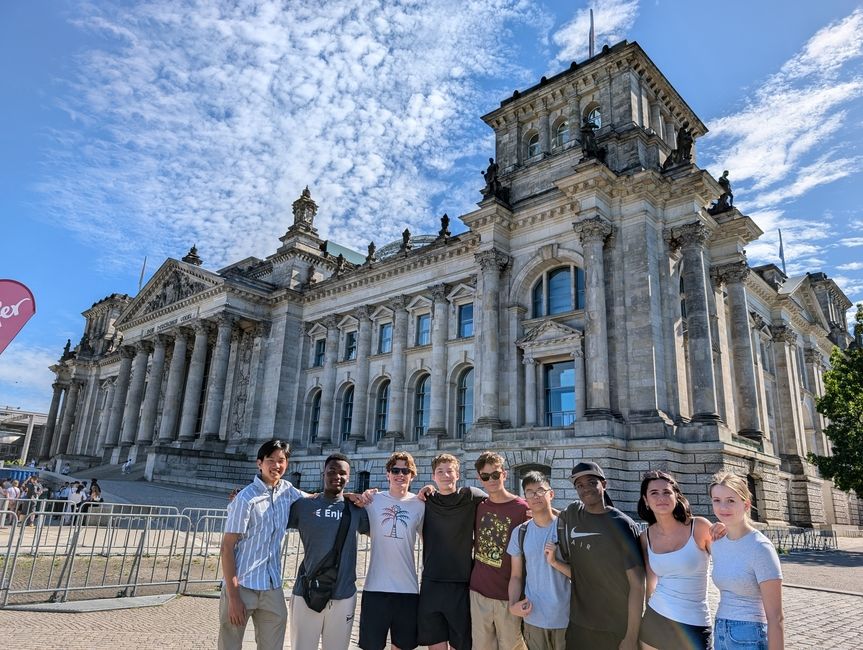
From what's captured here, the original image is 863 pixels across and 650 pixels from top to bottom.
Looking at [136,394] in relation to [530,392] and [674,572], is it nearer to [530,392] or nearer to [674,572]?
[530,392]

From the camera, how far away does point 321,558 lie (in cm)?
533

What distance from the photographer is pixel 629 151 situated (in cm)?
2791

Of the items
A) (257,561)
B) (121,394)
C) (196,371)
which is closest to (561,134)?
(196,371)

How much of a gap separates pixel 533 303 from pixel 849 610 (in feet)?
63.0

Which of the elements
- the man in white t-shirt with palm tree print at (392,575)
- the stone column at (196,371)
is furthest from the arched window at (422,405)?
the man in white t-shirt with palm tree print at (392,575)

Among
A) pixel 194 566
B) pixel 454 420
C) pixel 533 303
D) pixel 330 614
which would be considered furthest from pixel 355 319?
pixel 330 614

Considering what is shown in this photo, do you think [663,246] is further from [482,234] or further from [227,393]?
[227,393]

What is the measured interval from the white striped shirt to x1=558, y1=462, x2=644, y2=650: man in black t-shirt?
2.51 metres

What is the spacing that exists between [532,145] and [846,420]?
21.1 metres

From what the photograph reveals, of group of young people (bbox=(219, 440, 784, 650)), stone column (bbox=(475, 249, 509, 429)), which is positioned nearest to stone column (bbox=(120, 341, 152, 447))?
stone column (bbox=(475, 249, 509, 429))

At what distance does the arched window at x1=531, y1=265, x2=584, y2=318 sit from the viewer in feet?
90.4

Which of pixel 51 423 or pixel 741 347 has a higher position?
pixel 741 347

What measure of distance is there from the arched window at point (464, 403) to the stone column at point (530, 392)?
196 inches

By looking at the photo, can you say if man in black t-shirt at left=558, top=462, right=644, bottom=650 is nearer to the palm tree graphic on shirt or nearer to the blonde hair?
the blonde hair
